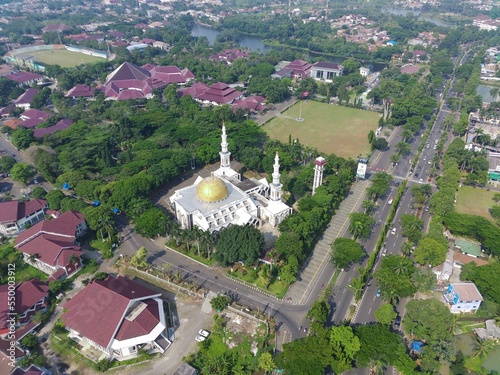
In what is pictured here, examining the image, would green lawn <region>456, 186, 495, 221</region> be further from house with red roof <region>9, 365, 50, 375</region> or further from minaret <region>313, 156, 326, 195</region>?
house with red roof <region>9, 365, 50, 375</region>

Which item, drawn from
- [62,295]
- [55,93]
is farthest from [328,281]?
[55,93]

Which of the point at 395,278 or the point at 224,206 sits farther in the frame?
the point at 224,206

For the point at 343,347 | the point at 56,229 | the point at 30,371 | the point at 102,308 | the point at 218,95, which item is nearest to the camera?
the point at 30,371

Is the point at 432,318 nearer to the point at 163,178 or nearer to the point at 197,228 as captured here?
the point at 197,228

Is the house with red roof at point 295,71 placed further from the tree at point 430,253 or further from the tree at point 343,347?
the tree at point 343,347

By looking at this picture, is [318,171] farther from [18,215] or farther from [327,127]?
[18,215]

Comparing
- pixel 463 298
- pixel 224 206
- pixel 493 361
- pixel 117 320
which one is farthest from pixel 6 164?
pixel 493 361

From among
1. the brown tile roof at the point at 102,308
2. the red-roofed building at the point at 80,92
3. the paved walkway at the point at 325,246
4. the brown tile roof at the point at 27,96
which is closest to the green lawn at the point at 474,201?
the paved walkway at the point at 325,246

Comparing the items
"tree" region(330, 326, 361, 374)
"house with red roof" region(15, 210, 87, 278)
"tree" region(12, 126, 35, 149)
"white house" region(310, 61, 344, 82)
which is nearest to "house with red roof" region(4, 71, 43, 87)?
"tree" region(12, 126, 35, 149)
